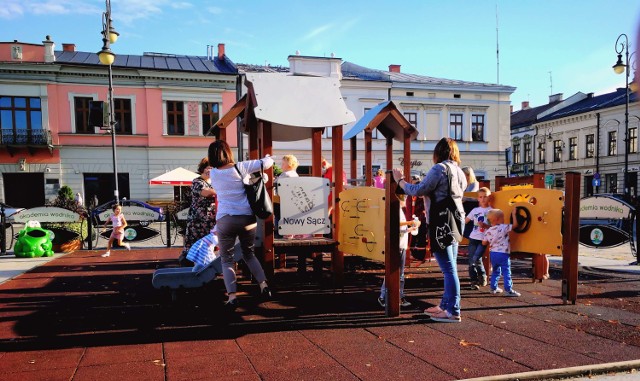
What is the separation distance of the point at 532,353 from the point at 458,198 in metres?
1.73

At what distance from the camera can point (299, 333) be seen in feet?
15.4

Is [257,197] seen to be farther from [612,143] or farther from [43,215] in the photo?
[612,143]

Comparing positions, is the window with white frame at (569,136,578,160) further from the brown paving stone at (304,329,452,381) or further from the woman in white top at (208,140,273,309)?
the brown paving stone at (304,329,452,381)

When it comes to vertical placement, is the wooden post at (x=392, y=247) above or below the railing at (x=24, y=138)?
below

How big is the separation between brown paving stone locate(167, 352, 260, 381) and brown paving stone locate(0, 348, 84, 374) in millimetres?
870

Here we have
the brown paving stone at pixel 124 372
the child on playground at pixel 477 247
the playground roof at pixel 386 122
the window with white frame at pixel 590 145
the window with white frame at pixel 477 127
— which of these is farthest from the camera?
the window with white frame at pixel 590 145

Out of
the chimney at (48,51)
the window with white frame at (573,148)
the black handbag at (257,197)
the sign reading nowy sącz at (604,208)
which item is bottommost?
the sign reading nowy sącz at (604,208)

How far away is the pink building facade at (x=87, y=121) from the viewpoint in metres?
27.0

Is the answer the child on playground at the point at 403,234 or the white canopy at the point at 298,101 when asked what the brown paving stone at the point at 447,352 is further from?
the white canopy at the point at 298,101

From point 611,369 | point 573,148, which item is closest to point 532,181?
point 611,369

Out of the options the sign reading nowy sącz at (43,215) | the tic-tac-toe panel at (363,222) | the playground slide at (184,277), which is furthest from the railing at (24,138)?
the tic-tac-toe panel at (363,222)

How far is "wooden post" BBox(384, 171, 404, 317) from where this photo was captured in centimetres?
525

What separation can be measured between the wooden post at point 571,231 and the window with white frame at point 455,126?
3036 cm

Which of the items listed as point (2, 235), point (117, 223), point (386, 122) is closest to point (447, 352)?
point (386, 122)
